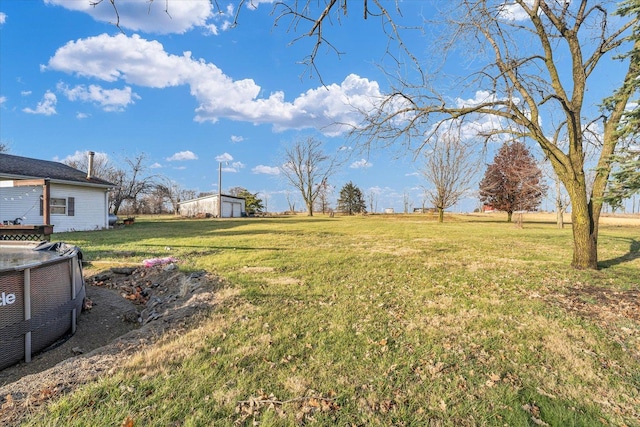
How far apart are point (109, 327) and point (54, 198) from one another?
52.4 ft

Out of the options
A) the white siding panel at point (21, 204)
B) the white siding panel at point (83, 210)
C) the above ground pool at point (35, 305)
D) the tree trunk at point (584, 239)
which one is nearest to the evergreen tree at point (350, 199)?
the white siding panel at point (83, 210)

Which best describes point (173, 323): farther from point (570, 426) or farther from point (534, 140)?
point (534, 140)

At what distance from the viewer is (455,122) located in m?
6.91

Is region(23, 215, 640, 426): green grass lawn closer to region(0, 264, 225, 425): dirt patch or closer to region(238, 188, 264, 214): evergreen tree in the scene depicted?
region(0, 264, 225, 425): dirt patch

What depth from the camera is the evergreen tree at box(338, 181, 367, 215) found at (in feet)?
188

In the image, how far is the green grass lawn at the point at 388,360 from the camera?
240cm

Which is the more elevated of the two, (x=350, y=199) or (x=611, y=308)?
(x=350, y=199)

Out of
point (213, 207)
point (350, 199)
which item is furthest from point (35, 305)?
point (350, 199)

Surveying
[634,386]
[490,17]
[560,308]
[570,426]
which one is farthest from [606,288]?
[490,17]

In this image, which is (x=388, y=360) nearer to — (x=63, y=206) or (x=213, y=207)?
(x=63, y=206)

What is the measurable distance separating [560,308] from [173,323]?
5657 mm

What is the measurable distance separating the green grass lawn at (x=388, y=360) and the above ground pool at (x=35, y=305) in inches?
65.6

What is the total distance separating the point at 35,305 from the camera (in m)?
3.81

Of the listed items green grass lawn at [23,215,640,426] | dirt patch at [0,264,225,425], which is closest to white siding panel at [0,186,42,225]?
dirt patch at [0,264,225,425]
